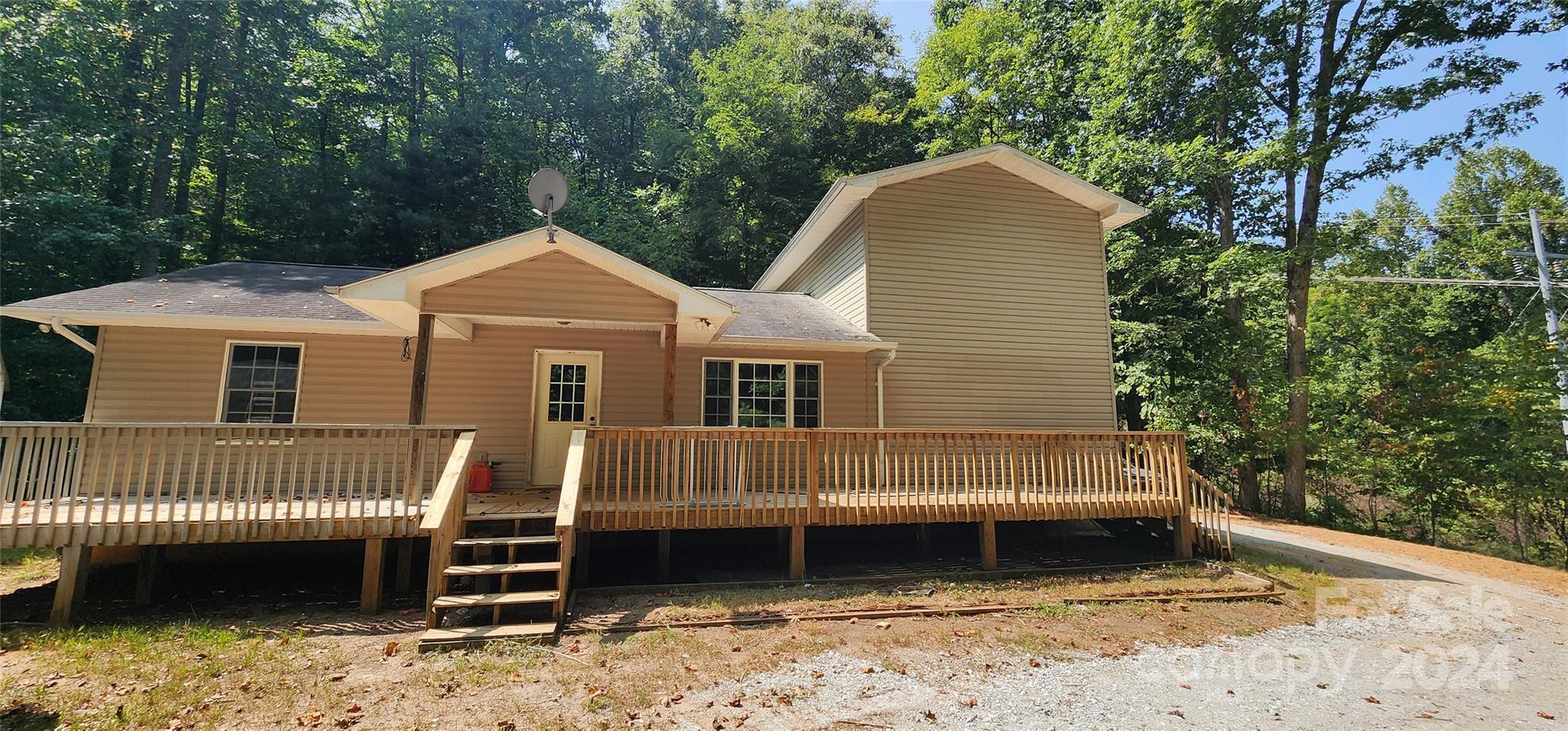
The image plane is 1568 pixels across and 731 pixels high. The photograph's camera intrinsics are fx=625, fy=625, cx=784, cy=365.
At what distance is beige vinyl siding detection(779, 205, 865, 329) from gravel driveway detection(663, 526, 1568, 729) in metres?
6.34

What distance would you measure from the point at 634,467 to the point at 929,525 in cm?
428

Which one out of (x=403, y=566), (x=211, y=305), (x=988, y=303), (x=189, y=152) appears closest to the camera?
(x=403, y=566)

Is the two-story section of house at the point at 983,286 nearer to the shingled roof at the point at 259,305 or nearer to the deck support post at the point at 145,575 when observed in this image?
the shingled roof at the point at 259,305

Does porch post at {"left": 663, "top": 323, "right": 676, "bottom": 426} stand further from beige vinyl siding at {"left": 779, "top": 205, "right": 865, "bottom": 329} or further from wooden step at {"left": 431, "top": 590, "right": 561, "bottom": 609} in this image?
beige vinyl siding at {"left": 779, "top": 205, "right": 865, "bottom": 329}

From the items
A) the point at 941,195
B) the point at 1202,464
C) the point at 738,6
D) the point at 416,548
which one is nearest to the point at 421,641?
the point at 416,548

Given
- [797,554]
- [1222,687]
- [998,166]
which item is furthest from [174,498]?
[998,166]

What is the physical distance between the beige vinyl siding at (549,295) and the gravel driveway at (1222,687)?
404 centimetres

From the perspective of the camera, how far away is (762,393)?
9.70m

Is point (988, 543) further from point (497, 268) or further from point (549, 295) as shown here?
point (497, 268)

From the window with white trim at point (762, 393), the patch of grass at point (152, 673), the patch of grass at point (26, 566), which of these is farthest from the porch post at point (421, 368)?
the patch of grass at point (26, 566)

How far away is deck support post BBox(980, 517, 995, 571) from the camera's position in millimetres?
7383

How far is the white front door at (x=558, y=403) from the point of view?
882 cm

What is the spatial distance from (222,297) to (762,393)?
293 inches

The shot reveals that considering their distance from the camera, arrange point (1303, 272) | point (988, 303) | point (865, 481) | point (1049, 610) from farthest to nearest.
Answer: point (1303, 272), point (988, 303), point (865, 481), point (1049, 610)
